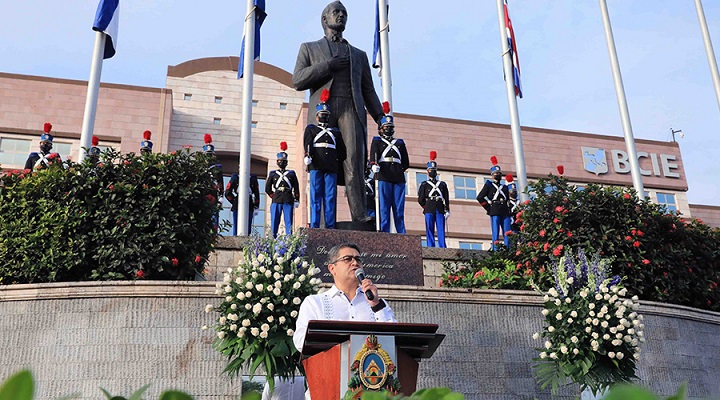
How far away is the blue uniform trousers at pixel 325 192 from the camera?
896 centimetres

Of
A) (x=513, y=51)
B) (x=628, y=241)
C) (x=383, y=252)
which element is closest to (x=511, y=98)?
(x=513, y=51)

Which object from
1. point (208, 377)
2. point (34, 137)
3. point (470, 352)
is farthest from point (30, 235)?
point (34, 137)

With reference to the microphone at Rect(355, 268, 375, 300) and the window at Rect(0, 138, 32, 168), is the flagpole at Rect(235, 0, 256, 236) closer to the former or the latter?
the microphone at Rect(355, 268, 375, 300)

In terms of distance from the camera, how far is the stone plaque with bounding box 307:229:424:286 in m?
7.73

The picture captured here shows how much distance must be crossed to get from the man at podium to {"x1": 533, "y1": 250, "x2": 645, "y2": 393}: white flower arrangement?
2250 millimetres

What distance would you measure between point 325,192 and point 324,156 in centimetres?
47

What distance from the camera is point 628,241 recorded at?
8938 mm

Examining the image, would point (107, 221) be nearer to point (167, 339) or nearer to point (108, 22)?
point (167, 339)

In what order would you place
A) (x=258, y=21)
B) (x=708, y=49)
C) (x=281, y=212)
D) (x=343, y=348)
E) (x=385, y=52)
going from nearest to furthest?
(x=343, y=348), (x=281, y=212), (x=258, y=21), (x=385, y=52), (x=708, y=49)

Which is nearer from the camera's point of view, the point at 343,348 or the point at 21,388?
the point at 21,388

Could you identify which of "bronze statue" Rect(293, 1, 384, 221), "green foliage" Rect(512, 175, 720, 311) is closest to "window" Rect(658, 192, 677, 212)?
"green foliage" Rect(512, 175, 720, 311)

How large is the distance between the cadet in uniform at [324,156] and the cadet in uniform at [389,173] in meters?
2.42

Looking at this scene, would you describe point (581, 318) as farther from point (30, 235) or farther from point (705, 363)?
point (30, 235)

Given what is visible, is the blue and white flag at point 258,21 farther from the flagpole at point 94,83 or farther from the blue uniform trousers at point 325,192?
the blue uniform trousers at point 325,192
